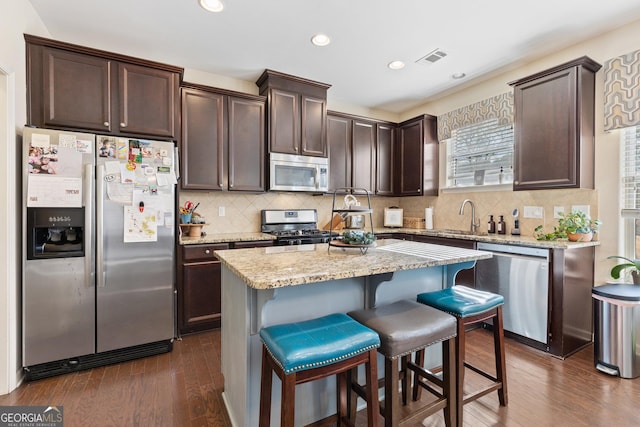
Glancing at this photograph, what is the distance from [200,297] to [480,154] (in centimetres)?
361

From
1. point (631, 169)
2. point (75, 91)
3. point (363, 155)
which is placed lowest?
point (631, 169)

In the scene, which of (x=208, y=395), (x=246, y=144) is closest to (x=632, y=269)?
(x=208, y=395)

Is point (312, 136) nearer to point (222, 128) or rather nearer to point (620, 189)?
point (222, 128)

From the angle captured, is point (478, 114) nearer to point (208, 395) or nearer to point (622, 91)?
point (622, 91)

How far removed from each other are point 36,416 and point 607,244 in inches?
174

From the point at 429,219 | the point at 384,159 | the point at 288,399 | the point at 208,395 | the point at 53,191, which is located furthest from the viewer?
the point at 384,159

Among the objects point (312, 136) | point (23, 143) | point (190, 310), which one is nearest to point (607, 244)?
point (312, 136)

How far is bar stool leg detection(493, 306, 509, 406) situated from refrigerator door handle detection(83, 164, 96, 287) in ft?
9.31

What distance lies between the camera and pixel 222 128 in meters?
3.28

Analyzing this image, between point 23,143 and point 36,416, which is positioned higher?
point 23,143

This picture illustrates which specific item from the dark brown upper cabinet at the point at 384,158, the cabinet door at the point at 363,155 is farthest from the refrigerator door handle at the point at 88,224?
the dark brown upper cabinet at the point at 384,158

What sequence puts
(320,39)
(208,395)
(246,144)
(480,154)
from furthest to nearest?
(480,154)
(246,144)
(320,39)
(208,395)

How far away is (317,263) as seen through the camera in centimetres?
154

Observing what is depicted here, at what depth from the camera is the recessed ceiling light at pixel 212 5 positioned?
2252 millimetres
